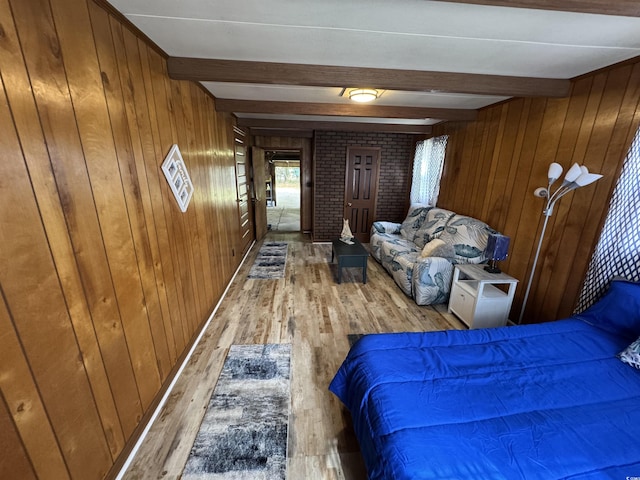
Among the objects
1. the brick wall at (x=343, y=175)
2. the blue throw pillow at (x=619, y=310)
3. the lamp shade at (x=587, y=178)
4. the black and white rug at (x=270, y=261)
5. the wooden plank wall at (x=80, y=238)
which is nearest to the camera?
the wooden plank wall at (x=80, y=238)

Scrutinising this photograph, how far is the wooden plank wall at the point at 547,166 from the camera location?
196 cm

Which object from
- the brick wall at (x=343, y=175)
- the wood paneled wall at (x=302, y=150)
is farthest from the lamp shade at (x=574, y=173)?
the wood paneled wall at (x=302, y=150)

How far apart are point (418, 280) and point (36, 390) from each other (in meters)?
3.10

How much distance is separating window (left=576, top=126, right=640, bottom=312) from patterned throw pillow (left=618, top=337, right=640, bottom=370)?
0.57 metres

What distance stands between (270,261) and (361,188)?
2542 mm

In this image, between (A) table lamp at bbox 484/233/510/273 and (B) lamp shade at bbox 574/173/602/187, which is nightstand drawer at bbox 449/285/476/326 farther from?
(B) lamp shade at bbox 574/173/602/187

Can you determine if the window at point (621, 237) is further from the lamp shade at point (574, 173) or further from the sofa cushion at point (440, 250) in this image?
the sofa cushion at point (440, 250)

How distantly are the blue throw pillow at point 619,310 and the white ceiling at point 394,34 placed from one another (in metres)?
1.56

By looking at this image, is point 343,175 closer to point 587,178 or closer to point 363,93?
point 363,93

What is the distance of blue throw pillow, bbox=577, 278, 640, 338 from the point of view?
1615mm

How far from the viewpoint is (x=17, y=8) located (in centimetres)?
89

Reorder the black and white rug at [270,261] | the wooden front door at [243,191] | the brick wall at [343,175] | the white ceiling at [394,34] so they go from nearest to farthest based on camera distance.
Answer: the white ceiling at [394,34] → the black and white rug at [270,261] → the wooden front door at [243,191] → the brick wall at [343,175]

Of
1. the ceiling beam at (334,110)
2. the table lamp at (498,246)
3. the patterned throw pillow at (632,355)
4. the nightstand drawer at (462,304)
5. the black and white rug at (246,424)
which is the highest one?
the ceiling beam at (334,110)

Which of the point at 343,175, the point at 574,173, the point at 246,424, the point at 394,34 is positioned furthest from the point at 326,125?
the point at 246,424
